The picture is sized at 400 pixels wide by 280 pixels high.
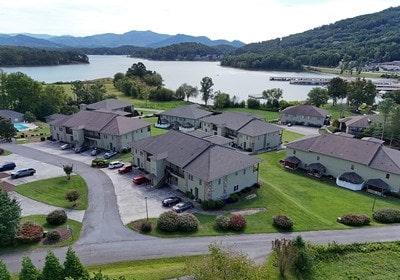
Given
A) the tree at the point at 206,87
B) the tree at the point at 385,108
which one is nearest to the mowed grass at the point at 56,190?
the tree at the point at 385,108

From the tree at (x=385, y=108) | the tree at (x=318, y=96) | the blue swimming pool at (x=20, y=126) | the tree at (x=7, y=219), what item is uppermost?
the tree at (x=385, y=108)

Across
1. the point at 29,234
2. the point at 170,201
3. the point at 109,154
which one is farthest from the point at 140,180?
the point at 29,234

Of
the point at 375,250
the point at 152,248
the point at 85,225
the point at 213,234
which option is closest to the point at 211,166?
the point at 213,234

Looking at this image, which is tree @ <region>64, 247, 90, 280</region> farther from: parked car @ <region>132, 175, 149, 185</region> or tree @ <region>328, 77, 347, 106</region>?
tree @ <region>328, 77, 347, 106</region>

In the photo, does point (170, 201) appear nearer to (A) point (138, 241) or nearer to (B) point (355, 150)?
(A) point (138, 241)

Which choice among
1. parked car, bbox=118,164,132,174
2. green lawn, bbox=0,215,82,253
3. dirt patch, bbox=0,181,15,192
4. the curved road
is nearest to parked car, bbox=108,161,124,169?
parked car, bbox=118,164,132,174

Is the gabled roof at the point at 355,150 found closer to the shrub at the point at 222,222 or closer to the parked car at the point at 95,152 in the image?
the shrub at the point at 222,222
